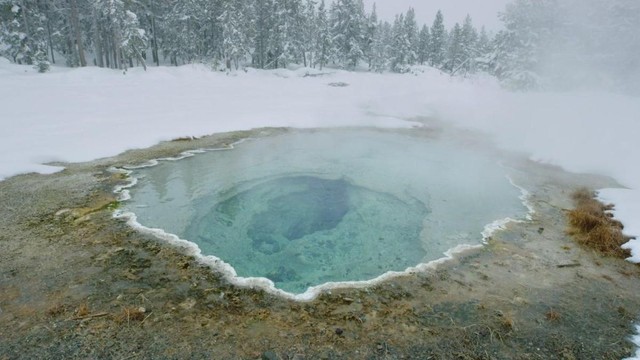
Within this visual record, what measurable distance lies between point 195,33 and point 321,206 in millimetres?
47610

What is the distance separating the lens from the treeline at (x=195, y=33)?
3653 centimetres

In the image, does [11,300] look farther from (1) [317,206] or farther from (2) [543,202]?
(2) [543,202]

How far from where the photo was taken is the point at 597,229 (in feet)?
32.6

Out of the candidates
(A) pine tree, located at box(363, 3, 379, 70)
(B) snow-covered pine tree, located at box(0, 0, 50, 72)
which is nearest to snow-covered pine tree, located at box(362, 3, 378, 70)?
(A) pine tree, located at box(363, 3, 379, 70)

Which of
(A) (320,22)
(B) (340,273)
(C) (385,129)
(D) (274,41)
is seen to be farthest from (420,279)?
(A) (320,22)

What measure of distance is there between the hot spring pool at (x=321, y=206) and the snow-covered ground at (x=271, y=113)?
A: 3.87 meters

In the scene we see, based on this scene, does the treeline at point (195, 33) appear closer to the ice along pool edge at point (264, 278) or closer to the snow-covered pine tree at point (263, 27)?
the snow-covered pine tree at point (263, 27)

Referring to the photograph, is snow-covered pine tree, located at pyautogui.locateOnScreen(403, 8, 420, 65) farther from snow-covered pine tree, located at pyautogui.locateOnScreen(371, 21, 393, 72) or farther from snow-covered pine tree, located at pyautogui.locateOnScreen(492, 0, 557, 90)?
snow-covered pine tree, located at pyautogui.locateOnScreen(492, 0, 557, 90)

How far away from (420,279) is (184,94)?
25.0 metres

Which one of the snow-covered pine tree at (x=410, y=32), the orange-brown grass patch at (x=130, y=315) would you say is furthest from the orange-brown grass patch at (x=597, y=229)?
the snow-covered pine tree at (x=410, y=32)

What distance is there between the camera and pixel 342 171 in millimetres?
15352

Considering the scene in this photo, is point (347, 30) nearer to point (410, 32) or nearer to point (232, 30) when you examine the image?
point (410, 32)

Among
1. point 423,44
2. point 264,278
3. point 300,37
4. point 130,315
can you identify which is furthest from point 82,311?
point 423,44

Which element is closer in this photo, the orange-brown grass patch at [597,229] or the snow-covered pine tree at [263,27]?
the orange-brown grass patch at [597,229]
